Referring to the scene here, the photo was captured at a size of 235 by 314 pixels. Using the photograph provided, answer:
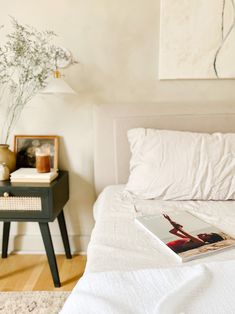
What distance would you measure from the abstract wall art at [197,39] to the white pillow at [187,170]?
529 mm

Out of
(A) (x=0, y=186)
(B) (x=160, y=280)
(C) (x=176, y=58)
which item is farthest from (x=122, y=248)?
(C) (x=176, y=58)

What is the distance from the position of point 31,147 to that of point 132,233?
3.71 ft

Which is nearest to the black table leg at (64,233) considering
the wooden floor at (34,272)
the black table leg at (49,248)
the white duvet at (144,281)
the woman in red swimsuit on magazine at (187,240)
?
the wooden floor at (34,272)

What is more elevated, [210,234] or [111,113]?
[111,113]

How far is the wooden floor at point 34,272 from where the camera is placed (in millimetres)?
1775

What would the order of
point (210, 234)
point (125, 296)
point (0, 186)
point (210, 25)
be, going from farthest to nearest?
point (210, 25)
point (0, 186)
point (210, 234)
point (125, 296)

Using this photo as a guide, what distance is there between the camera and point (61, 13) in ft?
6.24

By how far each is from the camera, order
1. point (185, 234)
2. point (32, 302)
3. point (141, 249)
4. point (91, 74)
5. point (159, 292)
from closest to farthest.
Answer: point (159, 292), point (141, 249), point (185, 234), point (32, 302), point (91, 74)

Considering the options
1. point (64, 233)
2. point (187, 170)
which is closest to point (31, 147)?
point (64, 233)

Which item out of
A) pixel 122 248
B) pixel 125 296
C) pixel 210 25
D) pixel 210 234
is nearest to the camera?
pixel 125 296

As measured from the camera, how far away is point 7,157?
187cm

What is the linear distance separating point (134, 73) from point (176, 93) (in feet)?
1.07

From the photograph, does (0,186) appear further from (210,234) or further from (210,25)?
(210,25)

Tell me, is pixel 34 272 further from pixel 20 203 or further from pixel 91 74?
pixel 91 74
